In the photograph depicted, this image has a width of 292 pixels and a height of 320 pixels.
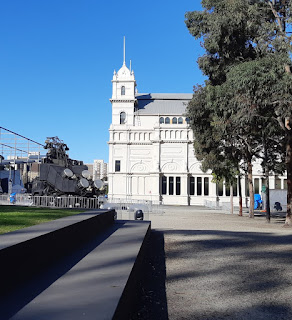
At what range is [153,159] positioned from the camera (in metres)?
64.0

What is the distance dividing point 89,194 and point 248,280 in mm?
19478

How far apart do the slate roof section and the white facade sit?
0.67 m

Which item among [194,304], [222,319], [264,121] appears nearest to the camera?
[222,319]

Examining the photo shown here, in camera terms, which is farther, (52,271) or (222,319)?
(52,271)

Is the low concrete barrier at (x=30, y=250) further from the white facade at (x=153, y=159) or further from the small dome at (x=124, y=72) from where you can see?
the small dome at (x=124, y=72)

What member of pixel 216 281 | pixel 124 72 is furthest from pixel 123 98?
pixel 216 281

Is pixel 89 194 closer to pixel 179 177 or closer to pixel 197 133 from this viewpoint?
pixel 197 133

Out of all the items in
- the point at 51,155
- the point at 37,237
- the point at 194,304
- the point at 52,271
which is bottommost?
the point at 194,304

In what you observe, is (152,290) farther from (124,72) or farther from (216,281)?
(124,72)

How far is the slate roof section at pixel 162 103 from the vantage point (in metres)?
67.7

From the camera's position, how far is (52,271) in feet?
16.6

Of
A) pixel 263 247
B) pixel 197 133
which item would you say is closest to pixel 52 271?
pixel 263 247

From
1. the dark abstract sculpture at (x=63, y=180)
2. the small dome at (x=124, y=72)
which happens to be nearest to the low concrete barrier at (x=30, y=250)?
the dark abstract sculpture at (x=63, y=180)

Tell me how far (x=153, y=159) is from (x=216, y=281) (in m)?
57.3
